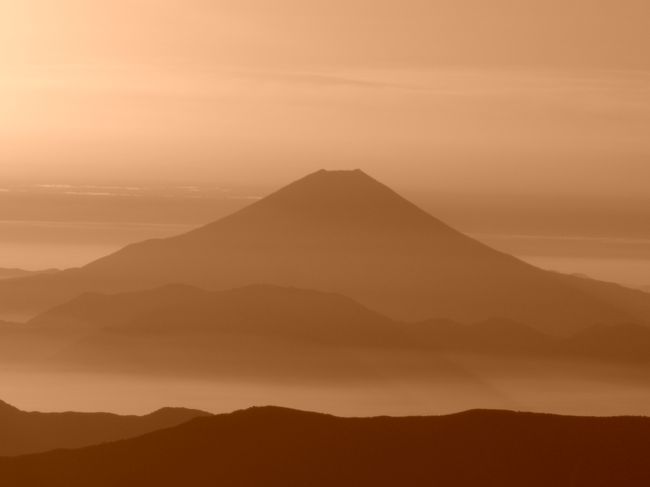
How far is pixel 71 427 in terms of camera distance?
5157 inches

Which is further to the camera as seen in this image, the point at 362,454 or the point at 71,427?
the point at 71,427

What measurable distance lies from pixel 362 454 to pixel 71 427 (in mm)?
39369

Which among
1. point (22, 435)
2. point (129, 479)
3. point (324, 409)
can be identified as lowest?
point (129, 479)

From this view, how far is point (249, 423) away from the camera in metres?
104

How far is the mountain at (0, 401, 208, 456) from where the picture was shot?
125 metres

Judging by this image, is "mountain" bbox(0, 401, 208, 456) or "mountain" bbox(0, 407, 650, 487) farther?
"mountain" bbox(0, 401, 208, 456)

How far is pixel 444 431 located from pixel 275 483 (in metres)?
13.3

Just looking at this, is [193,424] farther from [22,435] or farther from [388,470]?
[22,435]

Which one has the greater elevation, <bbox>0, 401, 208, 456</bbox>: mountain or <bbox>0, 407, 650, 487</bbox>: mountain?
<bbox>0, 401, 208, 456</bbox>: mountain

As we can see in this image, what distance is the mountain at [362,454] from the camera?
96438mm

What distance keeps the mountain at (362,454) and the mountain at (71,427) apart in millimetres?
23773

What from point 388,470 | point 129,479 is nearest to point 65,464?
point 129,479

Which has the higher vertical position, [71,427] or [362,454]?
[71,427]

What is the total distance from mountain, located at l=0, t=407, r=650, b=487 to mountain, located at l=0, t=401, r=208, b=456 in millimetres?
23773
